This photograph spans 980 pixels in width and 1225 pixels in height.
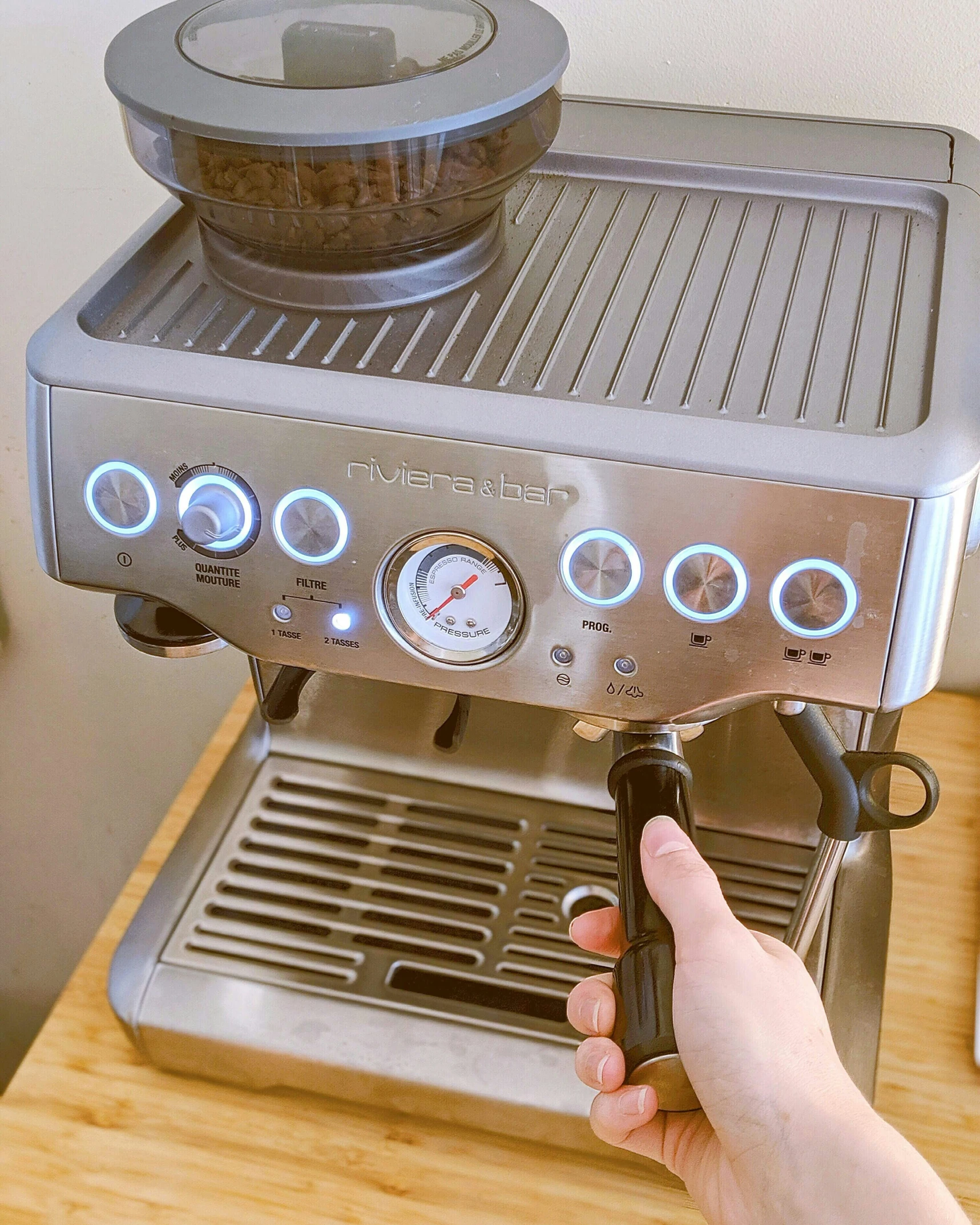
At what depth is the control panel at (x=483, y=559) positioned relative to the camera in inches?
16.9

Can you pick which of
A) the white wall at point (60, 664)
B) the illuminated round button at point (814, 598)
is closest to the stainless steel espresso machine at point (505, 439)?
the illuminated round button at point (814, 598)

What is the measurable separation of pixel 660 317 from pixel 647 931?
26 centimetres

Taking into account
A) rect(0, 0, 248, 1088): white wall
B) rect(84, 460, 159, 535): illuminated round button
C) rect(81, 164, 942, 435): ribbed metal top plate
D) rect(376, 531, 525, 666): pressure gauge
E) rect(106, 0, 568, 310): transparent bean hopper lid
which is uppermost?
rect(106, 0, 568, 310): transparent bean hopper lid

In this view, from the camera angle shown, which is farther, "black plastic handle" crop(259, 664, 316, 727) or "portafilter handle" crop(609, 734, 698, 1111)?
"black plastic handle" crop(259, 664, 316, 727)

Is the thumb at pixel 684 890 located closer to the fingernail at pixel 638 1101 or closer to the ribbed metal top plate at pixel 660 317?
the fingernail at pixel 638 1101

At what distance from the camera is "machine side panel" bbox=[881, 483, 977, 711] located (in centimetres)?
41

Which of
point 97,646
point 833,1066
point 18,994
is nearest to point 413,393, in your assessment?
point 833,1066

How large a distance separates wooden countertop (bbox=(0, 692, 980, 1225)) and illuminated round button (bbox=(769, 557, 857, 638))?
33 cm

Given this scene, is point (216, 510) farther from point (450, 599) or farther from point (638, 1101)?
point (638, 1101)

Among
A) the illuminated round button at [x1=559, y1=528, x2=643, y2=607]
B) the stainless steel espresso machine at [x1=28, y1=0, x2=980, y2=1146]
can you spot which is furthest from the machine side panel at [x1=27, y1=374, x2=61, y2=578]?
the illuminated round button at [x1=559, y1=528, x2=643, y2=607]

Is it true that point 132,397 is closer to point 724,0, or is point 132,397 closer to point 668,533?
point 668,533

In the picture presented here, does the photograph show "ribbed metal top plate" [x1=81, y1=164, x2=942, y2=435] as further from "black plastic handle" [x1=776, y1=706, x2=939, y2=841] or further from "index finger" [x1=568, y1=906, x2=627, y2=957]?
"index finger" [x1=568, y1=906, x2=627, y2=957]

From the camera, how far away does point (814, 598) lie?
1.41ft

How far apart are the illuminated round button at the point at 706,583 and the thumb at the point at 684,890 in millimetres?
92
